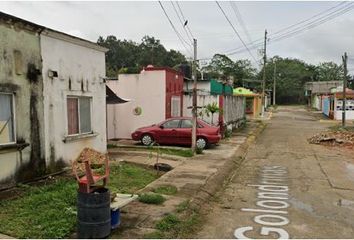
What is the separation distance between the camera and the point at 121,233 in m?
6.34

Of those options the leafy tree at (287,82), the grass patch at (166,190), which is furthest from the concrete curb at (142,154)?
the leafy tree at (287,82)

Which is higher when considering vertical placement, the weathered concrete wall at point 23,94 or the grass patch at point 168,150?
the weathered concrete wall at point 23,94

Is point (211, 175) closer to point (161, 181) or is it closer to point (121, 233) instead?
point (161, 181)

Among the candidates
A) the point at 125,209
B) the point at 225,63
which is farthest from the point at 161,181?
the point at 225,63

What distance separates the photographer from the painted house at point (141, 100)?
65.6ft

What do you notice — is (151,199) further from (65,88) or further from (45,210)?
(65,88)

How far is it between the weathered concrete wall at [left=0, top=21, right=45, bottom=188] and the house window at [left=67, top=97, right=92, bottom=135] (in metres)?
1.52

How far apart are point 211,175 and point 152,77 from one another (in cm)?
952

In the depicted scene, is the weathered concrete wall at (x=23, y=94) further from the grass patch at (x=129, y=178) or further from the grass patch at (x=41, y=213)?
the grass patch at (x=129, y=178)

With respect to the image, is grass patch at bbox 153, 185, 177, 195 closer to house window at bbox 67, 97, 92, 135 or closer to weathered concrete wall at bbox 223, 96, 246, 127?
house window at bbox 67, 97, 92, 135

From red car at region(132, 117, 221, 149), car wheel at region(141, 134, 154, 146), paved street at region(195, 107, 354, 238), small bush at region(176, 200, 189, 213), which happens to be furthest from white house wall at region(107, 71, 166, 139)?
small bush at region(176, 200, 189, 213)

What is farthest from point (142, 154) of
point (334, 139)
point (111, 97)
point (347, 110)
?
point (347, 110)

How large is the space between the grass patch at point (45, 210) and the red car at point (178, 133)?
772 centimetres

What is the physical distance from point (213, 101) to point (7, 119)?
14516mm
